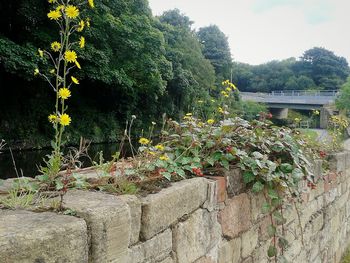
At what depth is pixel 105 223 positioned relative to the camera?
A: 1396 mm

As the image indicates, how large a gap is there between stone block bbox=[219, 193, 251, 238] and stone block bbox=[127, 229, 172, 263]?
60cm

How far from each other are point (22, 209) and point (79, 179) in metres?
0.39

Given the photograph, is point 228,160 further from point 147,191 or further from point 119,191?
point 119,191

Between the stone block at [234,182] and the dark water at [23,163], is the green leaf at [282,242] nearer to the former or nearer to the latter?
the stone block at [234,182]

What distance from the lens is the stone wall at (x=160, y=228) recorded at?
3.91ft

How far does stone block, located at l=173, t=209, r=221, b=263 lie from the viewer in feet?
6.42

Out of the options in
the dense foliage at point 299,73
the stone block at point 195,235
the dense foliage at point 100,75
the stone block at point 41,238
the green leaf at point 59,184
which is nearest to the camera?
the stone block at point 41,238

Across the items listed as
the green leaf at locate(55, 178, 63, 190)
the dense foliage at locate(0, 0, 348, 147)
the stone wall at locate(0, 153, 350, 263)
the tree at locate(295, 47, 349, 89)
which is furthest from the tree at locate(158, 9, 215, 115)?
the tree at locate(295, 47, 349, 89)

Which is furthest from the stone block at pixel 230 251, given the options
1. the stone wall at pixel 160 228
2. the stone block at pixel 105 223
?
the stone block at pixel 105 223

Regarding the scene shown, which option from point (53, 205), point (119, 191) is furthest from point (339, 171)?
point (53, 205)

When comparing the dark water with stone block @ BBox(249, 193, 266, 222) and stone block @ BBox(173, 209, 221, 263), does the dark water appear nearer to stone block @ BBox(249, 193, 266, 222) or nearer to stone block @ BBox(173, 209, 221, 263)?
stone block @ BBox(249, 193, 266, 222)

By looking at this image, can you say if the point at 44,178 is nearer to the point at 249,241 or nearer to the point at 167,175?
the point at 167,175

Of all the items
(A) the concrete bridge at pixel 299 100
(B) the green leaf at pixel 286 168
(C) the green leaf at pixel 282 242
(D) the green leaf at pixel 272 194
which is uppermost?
(A) the concrete bridge at pixel 299 100

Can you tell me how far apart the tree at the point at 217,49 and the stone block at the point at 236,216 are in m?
41.2
